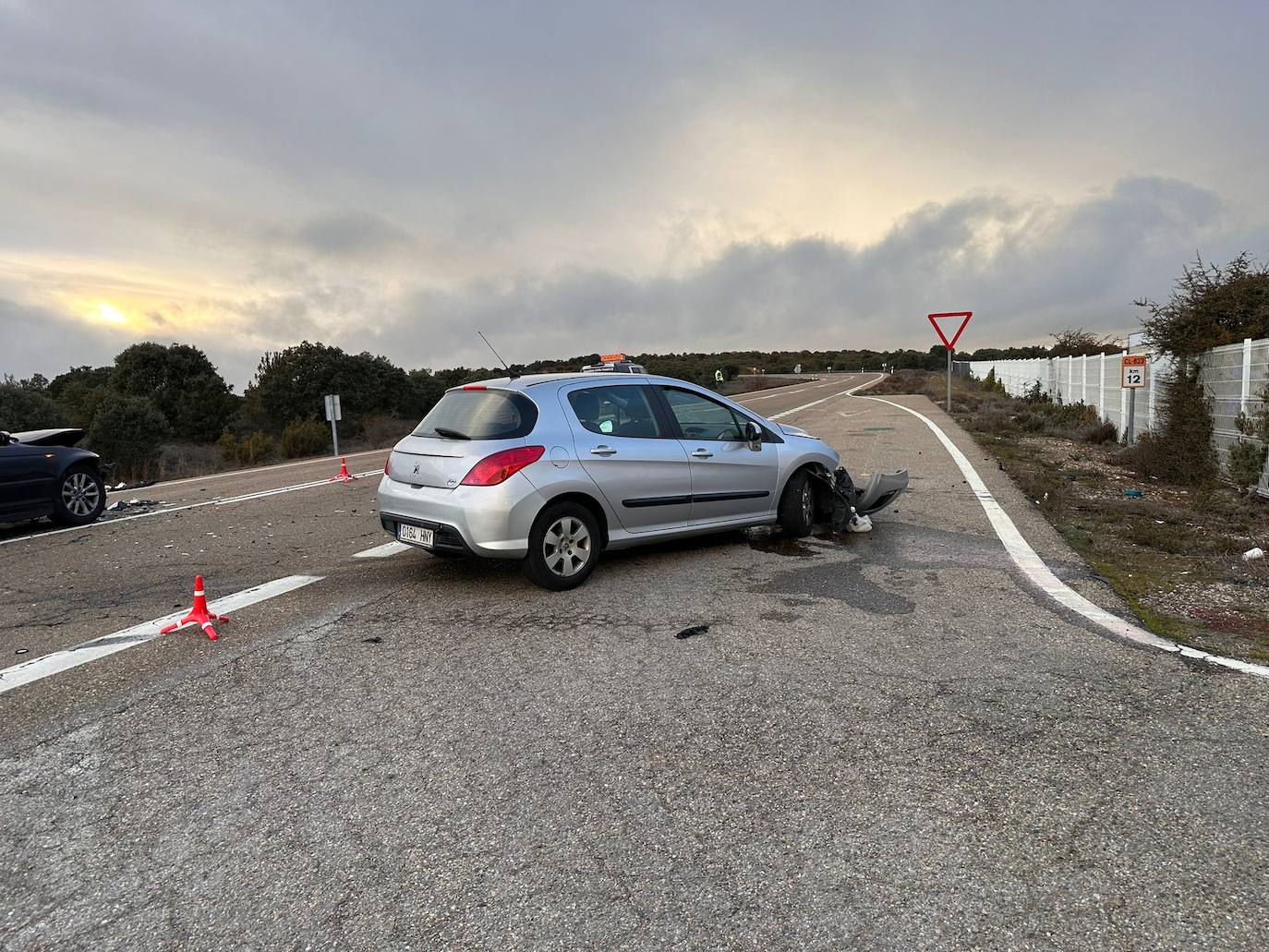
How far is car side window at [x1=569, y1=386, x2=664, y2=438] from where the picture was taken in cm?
642

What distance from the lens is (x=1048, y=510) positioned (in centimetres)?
934

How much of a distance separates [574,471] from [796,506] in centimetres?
255

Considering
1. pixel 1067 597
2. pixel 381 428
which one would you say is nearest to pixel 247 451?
pixel 381 428

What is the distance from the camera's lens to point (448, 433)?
6.25 metres

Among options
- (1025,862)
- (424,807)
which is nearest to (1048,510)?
(1025,862)

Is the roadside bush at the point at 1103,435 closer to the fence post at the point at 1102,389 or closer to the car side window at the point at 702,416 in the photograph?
the fence post at the point at 1102,389

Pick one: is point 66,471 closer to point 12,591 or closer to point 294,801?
point 12,591

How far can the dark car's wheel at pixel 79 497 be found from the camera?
10062mm

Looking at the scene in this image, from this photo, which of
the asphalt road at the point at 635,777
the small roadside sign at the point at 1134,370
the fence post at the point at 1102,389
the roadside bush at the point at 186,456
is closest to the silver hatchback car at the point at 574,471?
the asphalt road at the point at 635,777

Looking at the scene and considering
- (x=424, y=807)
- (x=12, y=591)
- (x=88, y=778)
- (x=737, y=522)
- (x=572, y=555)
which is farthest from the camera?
(x=737, y=522)

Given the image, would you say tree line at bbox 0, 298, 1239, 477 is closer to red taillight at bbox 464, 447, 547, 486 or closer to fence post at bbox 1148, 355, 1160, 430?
fence post at bbox 1148, 355, 1160, 430

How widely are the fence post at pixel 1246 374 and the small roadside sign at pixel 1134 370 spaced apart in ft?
14.8

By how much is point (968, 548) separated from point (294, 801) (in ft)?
19.6

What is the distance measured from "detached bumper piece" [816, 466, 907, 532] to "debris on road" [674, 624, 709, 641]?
10.3 ft
